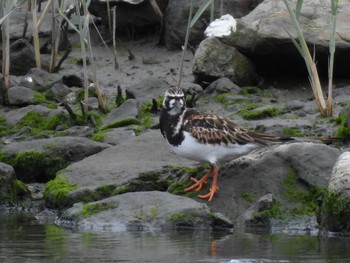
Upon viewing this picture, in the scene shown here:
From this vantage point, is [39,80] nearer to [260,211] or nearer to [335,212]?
[260,211]

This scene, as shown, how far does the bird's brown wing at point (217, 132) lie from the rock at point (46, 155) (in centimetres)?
218

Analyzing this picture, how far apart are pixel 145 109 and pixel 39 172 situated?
2492mm

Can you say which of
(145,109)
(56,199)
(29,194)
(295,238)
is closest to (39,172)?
(29,194)

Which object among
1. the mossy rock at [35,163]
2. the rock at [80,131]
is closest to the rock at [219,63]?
the rock at [80,131]

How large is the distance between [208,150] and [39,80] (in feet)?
19.9

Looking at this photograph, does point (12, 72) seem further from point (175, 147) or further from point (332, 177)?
point (332, 177)

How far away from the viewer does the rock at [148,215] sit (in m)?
10.2

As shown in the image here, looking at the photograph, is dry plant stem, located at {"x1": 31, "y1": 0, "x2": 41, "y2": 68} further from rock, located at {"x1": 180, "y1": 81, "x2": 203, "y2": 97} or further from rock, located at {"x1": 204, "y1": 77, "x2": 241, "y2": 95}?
rock, located at {"x1": 204, "y1": 77, "x2": 241, "y2": 95}

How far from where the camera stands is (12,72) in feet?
56.5

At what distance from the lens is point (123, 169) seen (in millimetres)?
12031

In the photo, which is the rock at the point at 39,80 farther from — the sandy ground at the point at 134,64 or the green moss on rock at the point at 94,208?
the green moss on rock at the point at 94,208

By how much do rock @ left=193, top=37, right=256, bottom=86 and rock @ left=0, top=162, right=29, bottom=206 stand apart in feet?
13.7

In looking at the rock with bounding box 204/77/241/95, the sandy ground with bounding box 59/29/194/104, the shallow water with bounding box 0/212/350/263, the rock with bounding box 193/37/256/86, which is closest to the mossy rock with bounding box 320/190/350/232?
the shallow water with bounding box 0/212/350/263

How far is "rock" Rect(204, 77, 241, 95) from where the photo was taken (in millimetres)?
15383
